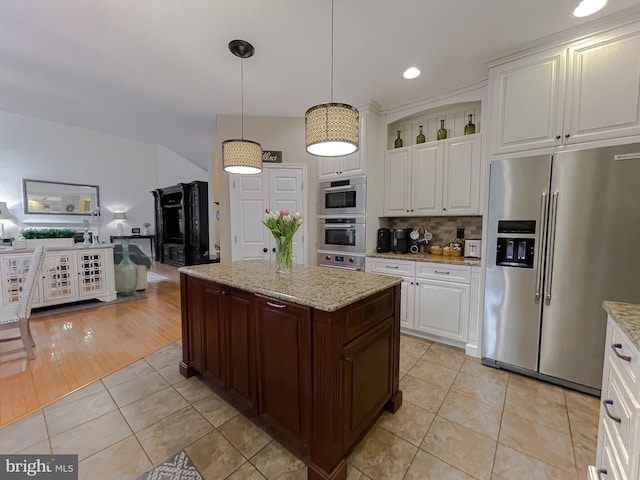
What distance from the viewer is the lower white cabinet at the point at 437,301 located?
255 cm

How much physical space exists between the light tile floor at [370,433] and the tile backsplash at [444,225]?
1529 mm

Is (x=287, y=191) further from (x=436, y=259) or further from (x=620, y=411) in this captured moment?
(x=620, y=411)

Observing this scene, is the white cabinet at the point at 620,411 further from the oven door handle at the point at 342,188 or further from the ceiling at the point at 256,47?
the oven door handle at the point at 342,188

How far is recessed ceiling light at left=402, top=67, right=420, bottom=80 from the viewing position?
2471 mm

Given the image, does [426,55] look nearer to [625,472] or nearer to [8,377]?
[625,472]

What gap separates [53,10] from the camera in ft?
5.93

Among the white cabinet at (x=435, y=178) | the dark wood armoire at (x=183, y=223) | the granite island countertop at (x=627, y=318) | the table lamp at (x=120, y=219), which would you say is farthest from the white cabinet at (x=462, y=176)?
the table lamp at (x=120, y=219)

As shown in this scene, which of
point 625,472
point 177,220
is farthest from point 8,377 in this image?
point 177,220

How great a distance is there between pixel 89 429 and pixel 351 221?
286cm

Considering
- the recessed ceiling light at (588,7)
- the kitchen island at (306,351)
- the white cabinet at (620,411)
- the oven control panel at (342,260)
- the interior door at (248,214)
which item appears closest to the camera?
the white cabinet at (620,411)

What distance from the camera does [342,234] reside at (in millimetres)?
3400

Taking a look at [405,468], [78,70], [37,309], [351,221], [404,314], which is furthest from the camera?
[37,309]

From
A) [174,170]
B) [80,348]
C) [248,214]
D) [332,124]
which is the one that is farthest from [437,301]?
[174,170]

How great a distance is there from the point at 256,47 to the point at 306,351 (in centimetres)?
240
